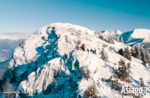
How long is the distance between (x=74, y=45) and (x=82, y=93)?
20.9 m

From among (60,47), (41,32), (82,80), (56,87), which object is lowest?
(56,87)

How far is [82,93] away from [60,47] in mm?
19478

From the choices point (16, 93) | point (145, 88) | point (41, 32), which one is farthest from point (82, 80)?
point (41, 32)

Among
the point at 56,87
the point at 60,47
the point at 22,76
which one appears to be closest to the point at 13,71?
the point at 22,76

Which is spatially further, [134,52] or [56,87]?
[134,52]

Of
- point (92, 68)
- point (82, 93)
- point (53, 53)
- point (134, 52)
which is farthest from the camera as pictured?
point (134, 52)

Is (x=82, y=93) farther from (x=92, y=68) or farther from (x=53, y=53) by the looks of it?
(x=53, y=53)

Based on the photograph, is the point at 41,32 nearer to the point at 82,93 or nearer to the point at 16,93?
the point at 16,93

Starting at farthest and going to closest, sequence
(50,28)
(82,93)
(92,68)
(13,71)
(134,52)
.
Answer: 1. (50,28)
2. (134,52)
3. (13,71)
4. (92,68)
5. (82,93)

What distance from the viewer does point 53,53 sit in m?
32.2

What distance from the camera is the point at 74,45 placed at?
35344mm

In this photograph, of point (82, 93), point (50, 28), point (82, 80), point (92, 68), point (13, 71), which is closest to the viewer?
point (82, 93)

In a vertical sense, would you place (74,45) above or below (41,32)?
below

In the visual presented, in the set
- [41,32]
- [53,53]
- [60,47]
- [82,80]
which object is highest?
[41,32]
